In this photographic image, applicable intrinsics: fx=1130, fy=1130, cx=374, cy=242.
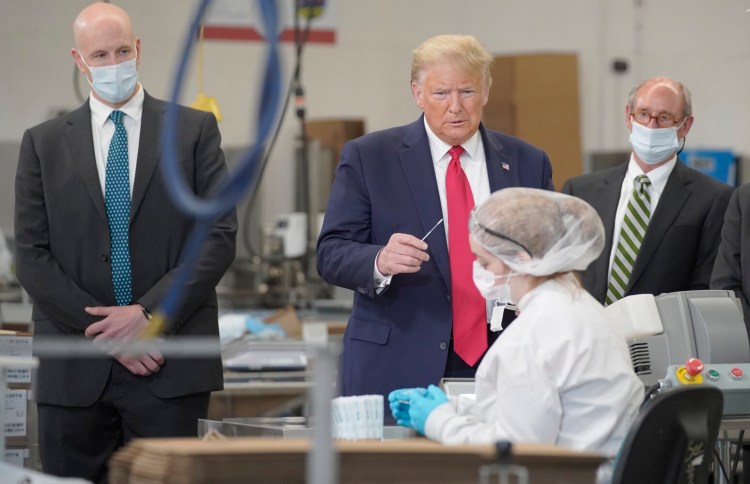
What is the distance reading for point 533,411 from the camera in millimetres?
1859

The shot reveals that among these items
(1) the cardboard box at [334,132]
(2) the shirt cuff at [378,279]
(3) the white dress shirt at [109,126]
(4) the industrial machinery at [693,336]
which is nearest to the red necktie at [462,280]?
(2) the shirt cuff at [378,279]

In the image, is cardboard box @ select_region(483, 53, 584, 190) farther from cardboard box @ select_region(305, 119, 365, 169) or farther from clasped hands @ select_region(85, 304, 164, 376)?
clasped hands @ select_region(85, 304, 164, 376)

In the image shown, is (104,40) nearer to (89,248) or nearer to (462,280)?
(89,248)

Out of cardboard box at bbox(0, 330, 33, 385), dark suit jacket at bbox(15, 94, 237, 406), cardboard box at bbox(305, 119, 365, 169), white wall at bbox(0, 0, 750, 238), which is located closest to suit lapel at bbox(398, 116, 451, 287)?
dark suit jacket at bbox(15, 94, 237, 406)

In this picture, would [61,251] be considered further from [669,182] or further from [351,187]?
[669,182]

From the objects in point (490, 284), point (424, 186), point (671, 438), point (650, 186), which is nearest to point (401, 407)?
point (490, 284)

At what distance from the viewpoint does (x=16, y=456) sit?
9.24ft

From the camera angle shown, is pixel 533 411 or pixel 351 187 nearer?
pixel 533 411

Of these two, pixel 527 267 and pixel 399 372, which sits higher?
pixel 527 267

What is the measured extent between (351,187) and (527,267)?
2.62 feet

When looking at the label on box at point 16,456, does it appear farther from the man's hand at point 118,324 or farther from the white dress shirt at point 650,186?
the white dress shirt at point 650,186

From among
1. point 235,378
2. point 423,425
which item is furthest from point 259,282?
point 423,425

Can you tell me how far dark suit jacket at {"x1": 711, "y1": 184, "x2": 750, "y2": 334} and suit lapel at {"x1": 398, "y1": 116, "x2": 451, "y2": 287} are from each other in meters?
0.87

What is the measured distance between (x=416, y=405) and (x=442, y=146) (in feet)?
2.76
